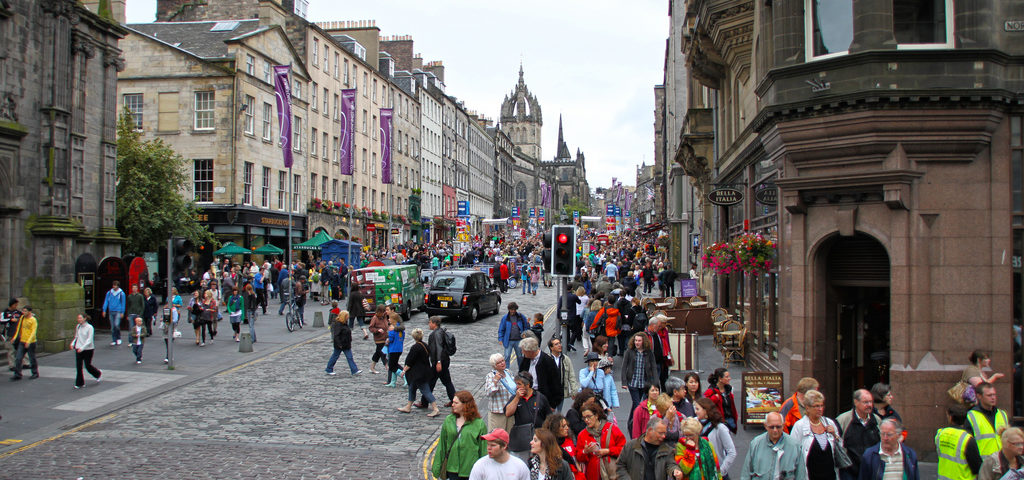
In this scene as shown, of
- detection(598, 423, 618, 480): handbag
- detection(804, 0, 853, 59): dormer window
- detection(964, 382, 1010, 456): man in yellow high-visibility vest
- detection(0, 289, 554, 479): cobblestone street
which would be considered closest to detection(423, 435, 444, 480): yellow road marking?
detection(0, 289, 554, 479): cobblestone street

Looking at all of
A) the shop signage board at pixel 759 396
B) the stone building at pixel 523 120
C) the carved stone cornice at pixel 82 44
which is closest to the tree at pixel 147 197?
the carved stone cornice at pixel 82 44

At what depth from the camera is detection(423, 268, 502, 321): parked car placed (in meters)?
24.5

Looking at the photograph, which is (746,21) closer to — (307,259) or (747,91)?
(747,91)

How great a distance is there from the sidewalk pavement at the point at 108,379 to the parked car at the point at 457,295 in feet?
13.0

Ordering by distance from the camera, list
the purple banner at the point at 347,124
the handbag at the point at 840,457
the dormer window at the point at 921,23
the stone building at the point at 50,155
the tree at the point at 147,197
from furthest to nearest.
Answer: the purple banner at the point at 347,124, the tree at the point at 147,197, the stone building at the point at 50,155, the dormer window at the point at 921,23, the handbag at the point at 840,457

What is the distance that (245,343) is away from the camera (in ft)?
60.4

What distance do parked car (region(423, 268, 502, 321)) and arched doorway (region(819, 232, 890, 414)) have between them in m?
14.6

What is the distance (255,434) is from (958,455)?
8802 mm

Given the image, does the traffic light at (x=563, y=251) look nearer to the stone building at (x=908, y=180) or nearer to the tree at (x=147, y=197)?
the stone building at (x=908, y=180)

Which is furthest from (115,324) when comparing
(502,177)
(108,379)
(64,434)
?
(502,177)

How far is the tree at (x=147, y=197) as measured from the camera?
29281 mm

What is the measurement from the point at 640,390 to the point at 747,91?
9165 millimetres

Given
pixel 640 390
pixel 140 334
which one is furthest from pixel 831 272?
pixel 140 334

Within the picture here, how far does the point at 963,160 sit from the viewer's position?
9789 millimetres
